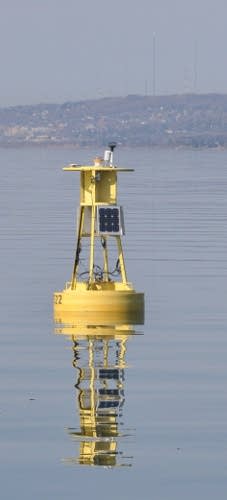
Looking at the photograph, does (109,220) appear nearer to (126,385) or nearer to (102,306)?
(102,306)

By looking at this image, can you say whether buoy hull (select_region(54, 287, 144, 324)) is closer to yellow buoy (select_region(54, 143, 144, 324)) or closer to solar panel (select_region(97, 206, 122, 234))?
yellow buoy (select_region(54, 143, 144, 324))

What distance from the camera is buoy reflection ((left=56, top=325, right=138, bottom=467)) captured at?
80.1 feet

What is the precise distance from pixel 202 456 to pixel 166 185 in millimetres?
94971

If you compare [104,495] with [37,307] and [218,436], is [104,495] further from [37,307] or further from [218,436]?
[37,307]

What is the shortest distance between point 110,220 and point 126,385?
28.1 ft

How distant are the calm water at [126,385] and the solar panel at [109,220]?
6.39 feet

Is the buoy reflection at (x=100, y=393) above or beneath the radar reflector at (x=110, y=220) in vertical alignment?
beneath

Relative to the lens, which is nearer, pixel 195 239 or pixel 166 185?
pixel 195 239

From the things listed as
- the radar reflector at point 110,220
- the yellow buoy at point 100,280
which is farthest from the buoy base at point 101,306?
the radar reflector at point 110,220

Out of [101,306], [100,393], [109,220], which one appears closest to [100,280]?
[109,220]

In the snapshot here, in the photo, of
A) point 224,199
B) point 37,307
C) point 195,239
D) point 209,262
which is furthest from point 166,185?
point 37,307

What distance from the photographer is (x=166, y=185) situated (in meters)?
119

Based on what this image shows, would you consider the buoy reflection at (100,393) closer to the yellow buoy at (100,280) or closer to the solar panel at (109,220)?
the yellow buoy at (100,280)

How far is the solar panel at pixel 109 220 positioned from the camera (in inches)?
1492
